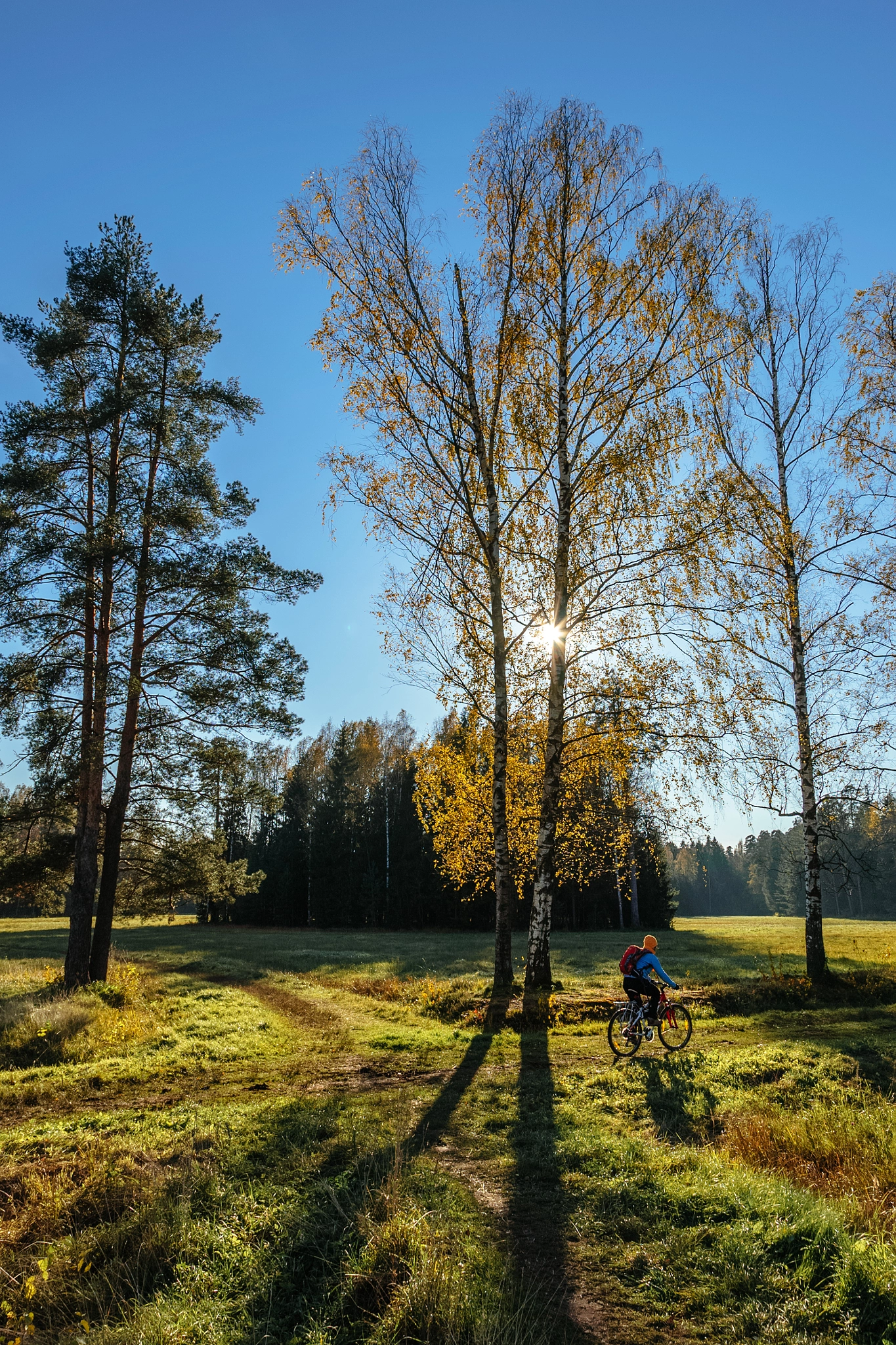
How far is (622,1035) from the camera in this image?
9859 millimetres

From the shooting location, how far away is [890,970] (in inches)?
627

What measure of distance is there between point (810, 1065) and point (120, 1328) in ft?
26.9

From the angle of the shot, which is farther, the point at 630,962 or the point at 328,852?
the point at 328,852

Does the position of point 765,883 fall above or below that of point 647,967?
below

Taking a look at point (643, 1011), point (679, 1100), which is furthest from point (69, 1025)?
point (679, 1100)

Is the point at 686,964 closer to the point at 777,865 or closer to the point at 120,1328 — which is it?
the point at 120,1328

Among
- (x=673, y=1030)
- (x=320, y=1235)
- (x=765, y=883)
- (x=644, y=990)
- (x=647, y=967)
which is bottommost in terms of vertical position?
(x=765, y=883)

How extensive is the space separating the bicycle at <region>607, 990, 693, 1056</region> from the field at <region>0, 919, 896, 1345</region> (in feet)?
0.91

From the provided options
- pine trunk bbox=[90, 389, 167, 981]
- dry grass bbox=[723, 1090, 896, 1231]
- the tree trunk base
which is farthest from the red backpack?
pine trunk bbox=[90, 389, 167, 981]

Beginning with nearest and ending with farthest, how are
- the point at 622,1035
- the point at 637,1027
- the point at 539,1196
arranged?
the point at 539,1196, the point at 637,1027, the point at 622,1035

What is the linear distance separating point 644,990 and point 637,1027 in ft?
1.67

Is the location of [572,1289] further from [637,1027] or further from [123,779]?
[123,779]

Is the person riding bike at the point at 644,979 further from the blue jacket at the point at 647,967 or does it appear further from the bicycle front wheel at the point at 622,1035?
the bicycle front wheel at the point at 622,1035

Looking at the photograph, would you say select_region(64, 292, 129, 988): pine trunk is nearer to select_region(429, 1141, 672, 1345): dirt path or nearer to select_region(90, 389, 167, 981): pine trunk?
select_region(90, 389, 167, 981): pine trunk
